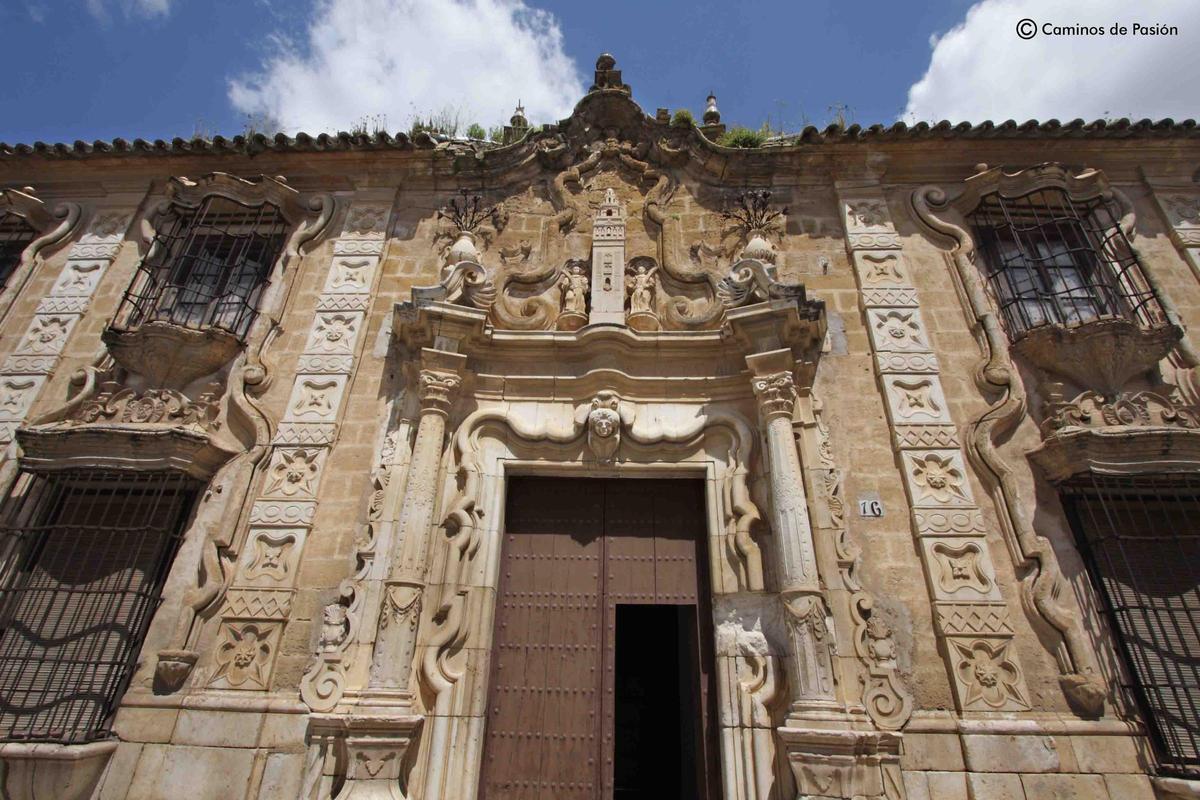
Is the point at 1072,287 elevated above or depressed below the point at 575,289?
above

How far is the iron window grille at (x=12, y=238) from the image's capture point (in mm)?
6965

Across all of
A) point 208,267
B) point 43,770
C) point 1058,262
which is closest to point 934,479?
point 1058,262

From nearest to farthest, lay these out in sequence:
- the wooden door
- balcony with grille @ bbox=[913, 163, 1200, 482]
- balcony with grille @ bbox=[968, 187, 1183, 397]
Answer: the wooden door → balcony with grille @ bbox=[913, 163, 1200, 482] → balcony with grille @ bbox=[968, 187, 1183, 397]

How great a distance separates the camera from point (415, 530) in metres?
4.68

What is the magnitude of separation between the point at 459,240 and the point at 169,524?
359cm

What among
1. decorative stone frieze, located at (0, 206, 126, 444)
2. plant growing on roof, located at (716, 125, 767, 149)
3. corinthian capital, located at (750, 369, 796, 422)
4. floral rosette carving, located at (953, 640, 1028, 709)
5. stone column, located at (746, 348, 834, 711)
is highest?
plant growing on roof, located at (716, 125, 767, 149)

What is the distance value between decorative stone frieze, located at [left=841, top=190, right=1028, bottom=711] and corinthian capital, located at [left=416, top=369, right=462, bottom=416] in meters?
3.80

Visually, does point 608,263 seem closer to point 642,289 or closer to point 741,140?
point 642,289

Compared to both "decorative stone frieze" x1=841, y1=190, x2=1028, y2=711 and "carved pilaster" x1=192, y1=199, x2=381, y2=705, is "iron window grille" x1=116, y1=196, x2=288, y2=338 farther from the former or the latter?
"decorative stone frieze" x1=841, y1=190, x2=1028, y2=711

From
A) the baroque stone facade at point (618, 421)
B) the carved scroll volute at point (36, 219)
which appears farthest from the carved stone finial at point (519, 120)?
the carved scroll volute at point (36, 219)

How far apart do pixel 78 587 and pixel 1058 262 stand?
31.3ft

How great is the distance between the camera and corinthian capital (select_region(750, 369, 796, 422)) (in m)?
5.02

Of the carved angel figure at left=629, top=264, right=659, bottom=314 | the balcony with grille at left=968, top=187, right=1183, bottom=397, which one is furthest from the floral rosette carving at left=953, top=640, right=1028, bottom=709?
the carved angel figure at left=629, top=264, right=659, bottom=314

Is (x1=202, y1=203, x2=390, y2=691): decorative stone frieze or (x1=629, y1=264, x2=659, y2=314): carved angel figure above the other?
(x1=629, y1=264, x2=659, y2=314): carved angel figure
